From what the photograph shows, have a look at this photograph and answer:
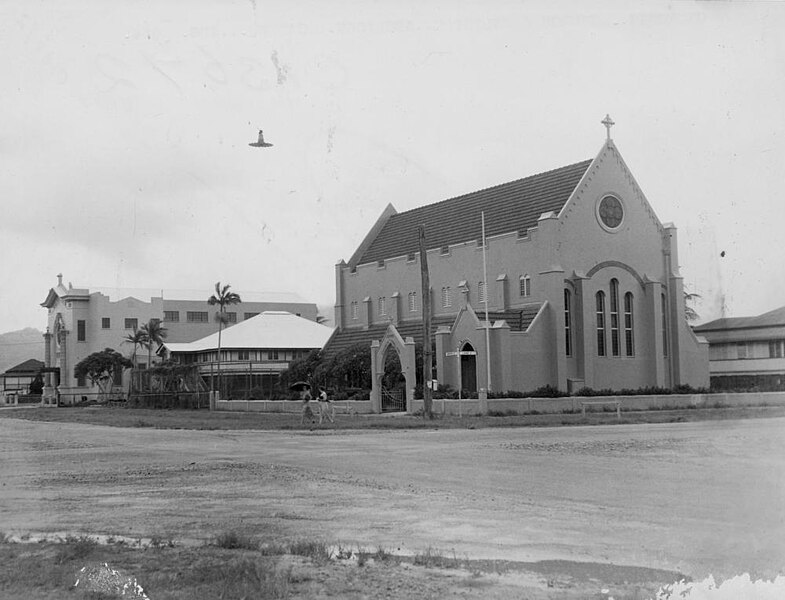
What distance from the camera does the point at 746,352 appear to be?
64.1 metres

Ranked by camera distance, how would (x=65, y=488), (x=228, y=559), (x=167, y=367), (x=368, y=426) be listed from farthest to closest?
(x=167, y=367) → (x=368, y=426) → (x=65, y=488) → (x=228, y=559)

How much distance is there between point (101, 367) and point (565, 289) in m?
44.5

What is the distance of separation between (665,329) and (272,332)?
39.2 meters

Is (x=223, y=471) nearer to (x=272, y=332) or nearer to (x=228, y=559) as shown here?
(x=228, y=559)

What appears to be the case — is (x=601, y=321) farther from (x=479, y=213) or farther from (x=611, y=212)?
(x=479, y=213)

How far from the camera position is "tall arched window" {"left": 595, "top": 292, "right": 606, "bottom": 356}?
57.0 m

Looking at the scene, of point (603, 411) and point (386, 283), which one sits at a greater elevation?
point (386, 283)

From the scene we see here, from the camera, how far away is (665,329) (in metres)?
60.2

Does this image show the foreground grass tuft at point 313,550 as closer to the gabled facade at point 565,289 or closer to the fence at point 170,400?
the gabled facade at point 565,289

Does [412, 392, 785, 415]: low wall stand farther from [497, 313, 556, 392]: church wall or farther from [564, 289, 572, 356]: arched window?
[564, 289, 572, 356]: arched window

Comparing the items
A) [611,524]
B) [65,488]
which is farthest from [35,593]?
[65,488]

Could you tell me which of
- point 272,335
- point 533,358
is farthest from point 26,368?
point 533,358

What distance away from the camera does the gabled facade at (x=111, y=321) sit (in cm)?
6831

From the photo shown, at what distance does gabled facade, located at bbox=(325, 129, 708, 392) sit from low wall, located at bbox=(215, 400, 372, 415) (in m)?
5.15
